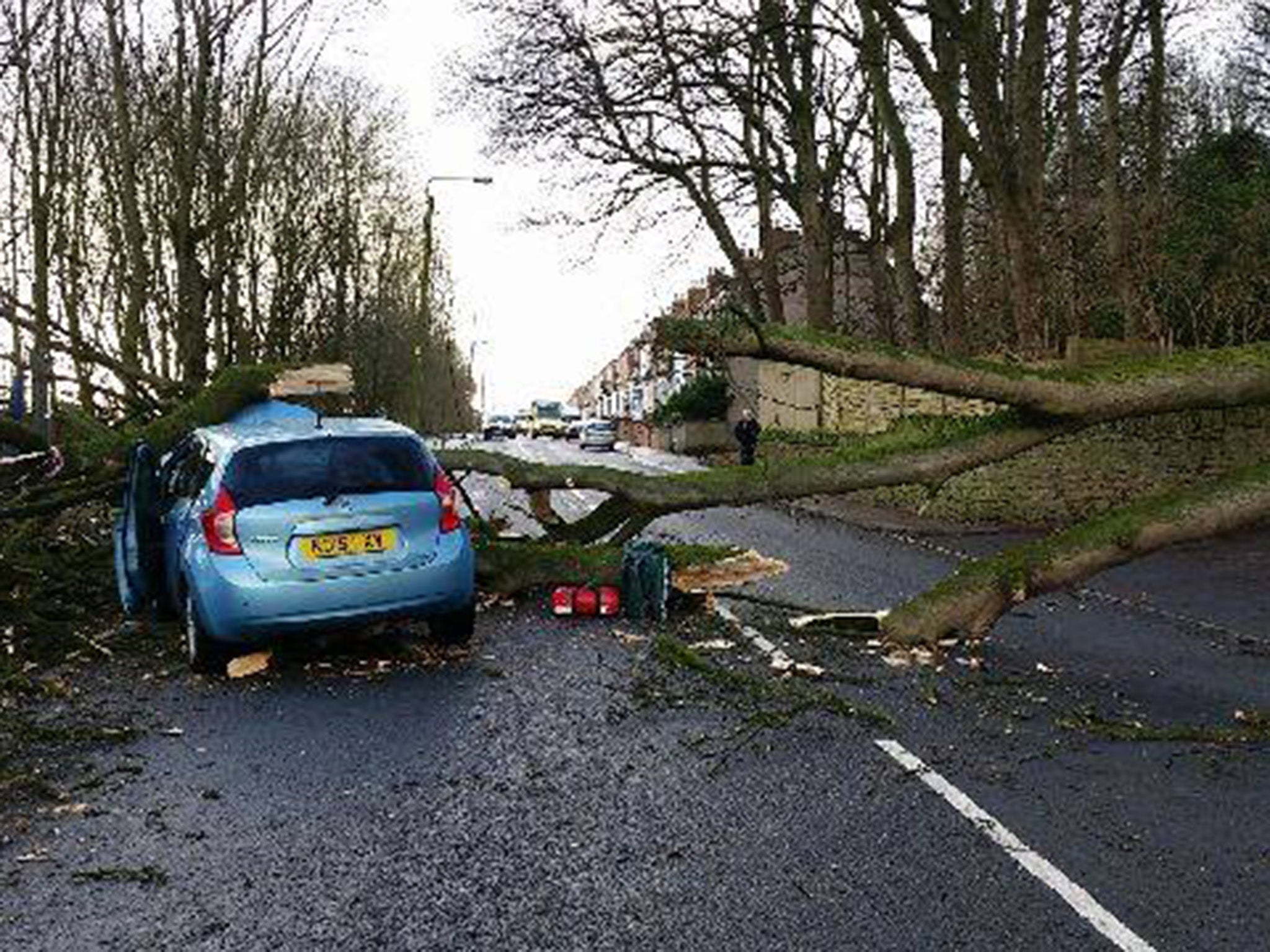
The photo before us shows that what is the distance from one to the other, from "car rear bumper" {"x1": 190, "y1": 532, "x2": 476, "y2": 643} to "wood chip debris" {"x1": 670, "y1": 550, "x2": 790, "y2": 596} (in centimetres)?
272

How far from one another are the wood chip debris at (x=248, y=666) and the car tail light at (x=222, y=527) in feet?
2.62

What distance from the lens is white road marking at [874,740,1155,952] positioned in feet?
13.2

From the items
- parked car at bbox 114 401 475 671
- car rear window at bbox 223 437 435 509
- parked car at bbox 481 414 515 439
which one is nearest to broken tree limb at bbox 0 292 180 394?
parked car at bbox 114 401 475 671

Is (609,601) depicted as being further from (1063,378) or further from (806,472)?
(1063,378)

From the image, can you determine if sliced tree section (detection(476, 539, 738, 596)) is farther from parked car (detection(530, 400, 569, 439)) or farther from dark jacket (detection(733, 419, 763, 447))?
parked car (detection(530, 400, 569, 439))

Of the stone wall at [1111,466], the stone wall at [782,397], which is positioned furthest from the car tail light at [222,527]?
the stone wall at [782,397]

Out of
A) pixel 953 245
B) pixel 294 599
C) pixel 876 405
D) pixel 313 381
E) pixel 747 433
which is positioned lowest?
pixel 747 433

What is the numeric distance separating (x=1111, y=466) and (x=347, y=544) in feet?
44.2

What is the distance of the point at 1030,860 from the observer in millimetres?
4688

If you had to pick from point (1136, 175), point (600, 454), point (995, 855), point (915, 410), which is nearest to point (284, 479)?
point (995, 855)

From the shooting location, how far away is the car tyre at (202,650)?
8328 mm

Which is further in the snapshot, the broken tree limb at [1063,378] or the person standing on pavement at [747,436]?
the person standing on pavement at [747,436]

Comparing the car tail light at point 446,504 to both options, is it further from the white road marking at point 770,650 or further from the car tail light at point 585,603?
the white road marking at point 770,650

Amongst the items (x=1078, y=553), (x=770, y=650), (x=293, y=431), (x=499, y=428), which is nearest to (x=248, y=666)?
(x=293, y=431)
